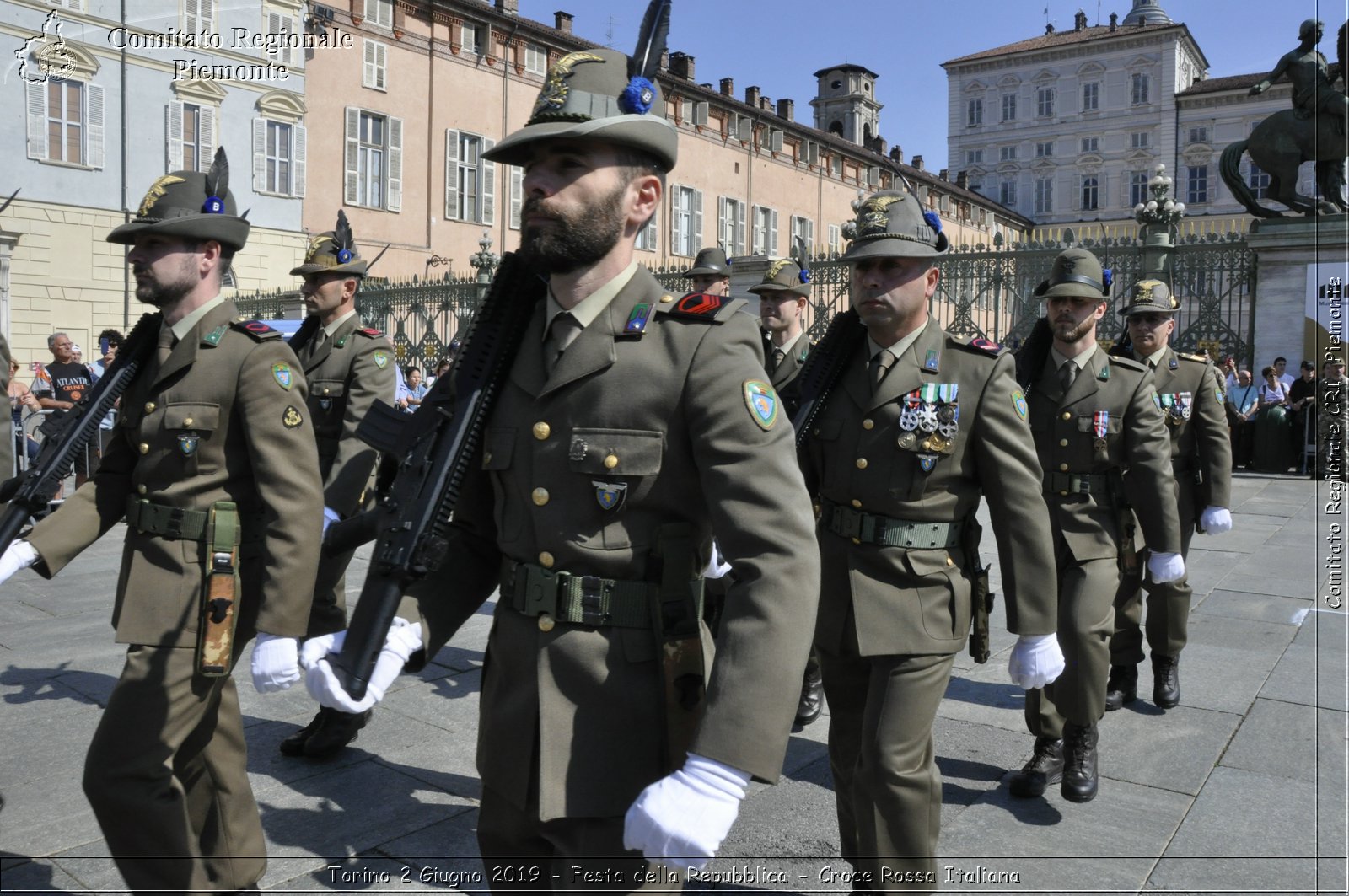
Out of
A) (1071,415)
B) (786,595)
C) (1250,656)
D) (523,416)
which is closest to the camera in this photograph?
(786,595)

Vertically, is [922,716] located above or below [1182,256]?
below

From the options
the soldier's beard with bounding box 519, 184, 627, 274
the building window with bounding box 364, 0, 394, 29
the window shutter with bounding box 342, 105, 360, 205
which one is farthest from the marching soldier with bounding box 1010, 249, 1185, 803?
the building window with bounding box 364, 0, 394, 29

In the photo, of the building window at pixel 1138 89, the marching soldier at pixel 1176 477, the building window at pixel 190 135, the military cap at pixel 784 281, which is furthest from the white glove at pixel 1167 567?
the building window at pixel 1138 89

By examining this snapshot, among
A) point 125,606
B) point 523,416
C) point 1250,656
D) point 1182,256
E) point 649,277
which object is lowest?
point 1250,656

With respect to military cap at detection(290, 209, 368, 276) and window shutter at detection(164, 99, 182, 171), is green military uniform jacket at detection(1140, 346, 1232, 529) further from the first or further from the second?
window shutter at detection(164, 99, 182, 171)

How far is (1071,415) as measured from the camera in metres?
5.02

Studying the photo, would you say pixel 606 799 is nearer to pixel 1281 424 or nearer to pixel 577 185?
pixel 577 185

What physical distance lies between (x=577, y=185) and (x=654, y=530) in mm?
720

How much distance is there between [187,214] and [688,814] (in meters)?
2.66

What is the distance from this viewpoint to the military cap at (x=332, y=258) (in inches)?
209

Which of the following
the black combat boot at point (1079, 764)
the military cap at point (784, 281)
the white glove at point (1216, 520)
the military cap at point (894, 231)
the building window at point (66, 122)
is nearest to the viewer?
the military cap at point (894, 231)

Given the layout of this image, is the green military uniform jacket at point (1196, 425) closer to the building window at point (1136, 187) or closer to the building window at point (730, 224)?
the building window at point (730, 224)

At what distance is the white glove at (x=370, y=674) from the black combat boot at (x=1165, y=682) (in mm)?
4699

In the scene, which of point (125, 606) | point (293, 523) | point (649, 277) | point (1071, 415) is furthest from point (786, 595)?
point (1071, 415)
